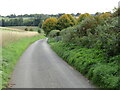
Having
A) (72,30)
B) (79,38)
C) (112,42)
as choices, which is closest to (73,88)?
(112,42)

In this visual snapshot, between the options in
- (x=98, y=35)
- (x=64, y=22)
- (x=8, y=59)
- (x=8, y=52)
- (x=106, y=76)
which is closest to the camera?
(x=106, y=76)

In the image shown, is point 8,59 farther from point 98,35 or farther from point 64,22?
point 64,22

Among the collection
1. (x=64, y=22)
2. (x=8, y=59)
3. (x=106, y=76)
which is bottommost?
(x=64, y=22)

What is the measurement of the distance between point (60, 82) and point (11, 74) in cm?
362

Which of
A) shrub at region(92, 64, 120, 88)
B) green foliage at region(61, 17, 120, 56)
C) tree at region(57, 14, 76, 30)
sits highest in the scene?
green foliage at region(61, 17, 120, 56)

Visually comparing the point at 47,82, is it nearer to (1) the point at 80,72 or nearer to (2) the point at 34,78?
(2) the point at 34,78

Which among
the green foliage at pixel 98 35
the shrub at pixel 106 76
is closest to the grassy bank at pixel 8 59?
the shrub at pixel 106 76

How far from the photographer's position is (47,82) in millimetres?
9914

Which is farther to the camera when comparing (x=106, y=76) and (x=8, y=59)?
(x=8, y=59)

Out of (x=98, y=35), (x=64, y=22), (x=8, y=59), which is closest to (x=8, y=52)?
(x=8, y=59)

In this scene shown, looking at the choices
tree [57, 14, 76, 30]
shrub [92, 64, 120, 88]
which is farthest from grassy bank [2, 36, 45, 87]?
tree [57, 14, 76, 30]

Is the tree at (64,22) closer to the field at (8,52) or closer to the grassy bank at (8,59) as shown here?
the field at (8,52)

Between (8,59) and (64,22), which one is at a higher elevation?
(8,59)

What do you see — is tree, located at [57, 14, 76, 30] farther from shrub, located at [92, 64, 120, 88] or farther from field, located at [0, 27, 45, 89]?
shrub, located at [92, 64, 120, 88]
